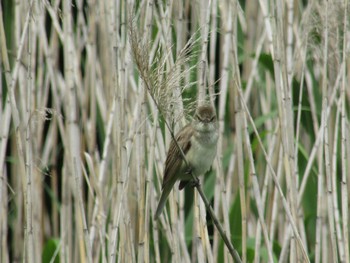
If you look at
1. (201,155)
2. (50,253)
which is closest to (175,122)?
(201,155)

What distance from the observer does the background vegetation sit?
2578 millimetres

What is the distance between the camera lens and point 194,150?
2.83 m

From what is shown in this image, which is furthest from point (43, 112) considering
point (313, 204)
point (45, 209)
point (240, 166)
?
point (45, 209)

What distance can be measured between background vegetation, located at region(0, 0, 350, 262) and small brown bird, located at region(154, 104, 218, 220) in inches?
2.2

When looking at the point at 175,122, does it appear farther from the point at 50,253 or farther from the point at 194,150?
the point at 50,253

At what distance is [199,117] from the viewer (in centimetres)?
273

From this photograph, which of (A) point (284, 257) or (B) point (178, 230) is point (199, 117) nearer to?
(B) point (178, 230)

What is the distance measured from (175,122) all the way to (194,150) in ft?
2.02

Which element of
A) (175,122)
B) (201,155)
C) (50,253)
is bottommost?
(50,253)

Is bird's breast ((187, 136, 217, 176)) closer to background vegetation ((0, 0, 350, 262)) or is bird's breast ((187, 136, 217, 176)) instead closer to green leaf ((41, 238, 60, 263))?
background vegetation ((0, 0, 350, 262))

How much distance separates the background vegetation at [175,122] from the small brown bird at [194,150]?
0.06m

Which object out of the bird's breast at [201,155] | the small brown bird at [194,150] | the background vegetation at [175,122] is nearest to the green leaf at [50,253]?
the background vegetation at [175,122]

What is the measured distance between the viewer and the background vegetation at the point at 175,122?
258 centimetres

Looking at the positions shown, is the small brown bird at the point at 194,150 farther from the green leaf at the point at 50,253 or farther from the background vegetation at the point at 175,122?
the green leaf at the point at 50,253
